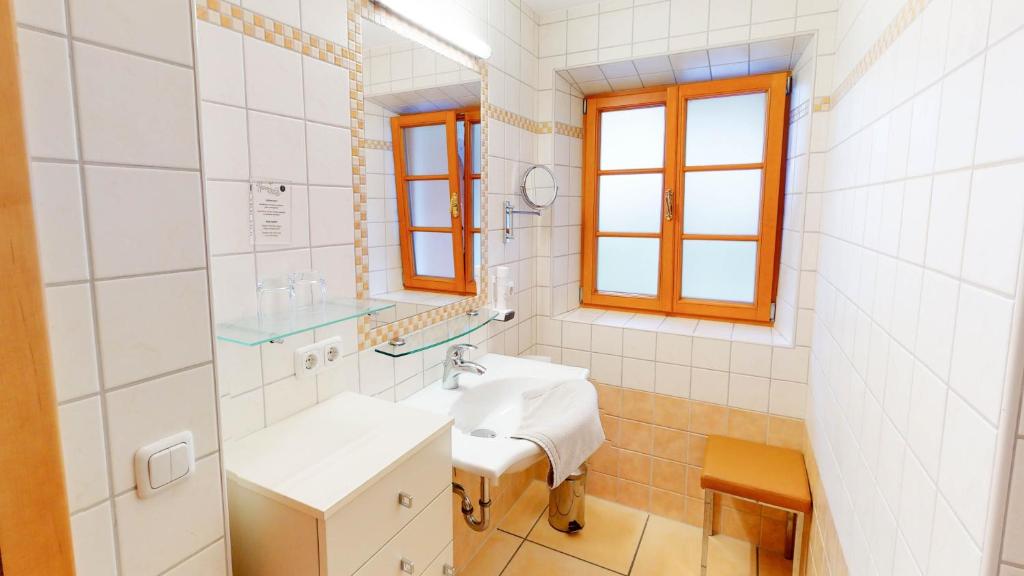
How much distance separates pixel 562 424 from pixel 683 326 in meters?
1.10

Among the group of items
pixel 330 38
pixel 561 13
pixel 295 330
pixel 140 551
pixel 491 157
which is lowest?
pixel 140 551

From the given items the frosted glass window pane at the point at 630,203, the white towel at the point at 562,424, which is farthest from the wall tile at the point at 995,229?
the frosted glass window pane at the point at 630,203

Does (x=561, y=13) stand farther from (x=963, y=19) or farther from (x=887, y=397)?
(x=887, y=397)

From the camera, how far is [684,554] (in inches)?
82.6

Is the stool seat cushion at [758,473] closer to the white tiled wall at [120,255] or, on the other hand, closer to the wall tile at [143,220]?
the white tiled wall at [120,255]

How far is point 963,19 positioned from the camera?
0.77m

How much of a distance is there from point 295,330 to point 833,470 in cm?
151

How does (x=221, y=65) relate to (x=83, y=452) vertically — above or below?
above

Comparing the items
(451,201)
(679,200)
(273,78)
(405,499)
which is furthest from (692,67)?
(405,499)

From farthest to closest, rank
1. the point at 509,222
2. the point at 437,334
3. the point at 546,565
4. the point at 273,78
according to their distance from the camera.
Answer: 1. the point at 509,222
2. the point at 546,565
3. the point at 437,334
4. the point at 273,78

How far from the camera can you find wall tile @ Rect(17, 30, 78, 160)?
0.57m

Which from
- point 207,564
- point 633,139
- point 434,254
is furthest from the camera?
point 633,139

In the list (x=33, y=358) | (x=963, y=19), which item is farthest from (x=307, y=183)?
(x=963, y=19)

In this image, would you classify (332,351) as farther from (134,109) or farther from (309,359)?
(134,109)
